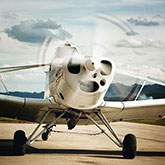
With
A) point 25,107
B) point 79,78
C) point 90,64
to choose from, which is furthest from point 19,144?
point 90,64

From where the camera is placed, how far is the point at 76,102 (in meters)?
10.5

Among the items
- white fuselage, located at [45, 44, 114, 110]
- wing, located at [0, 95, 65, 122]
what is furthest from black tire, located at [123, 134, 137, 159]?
wing, located at [0, 95, 65, 122]

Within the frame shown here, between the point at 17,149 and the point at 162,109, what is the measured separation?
4.95 metres

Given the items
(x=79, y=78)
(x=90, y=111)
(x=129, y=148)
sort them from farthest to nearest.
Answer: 1. (x=90, y=111)
2. (x=129, y=148)
3. (x=79, y=78)

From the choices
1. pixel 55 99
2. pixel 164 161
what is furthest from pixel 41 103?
pixel 164 161

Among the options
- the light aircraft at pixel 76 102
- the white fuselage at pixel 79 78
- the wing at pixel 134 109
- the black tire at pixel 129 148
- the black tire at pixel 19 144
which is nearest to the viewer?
the white fuselage at pixel 79 78

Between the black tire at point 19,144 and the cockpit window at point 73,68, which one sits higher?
the cockpit window at point 73,68

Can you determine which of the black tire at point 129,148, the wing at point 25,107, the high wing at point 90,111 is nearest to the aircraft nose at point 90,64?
A: the high wing at point 90,111

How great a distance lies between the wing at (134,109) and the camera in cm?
1248

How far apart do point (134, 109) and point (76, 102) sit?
3.16 m

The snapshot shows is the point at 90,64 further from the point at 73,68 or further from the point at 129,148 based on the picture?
the point at 129,148

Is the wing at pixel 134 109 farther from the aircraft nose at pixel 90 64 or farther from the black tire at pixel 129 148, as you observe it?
the aircraft nose at pixel 90 64

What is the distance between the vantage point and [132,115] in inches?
543

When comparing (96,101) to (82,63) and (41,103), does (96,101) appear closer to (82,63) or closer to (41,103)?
(82,63)
